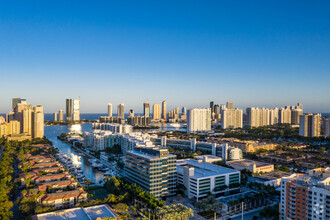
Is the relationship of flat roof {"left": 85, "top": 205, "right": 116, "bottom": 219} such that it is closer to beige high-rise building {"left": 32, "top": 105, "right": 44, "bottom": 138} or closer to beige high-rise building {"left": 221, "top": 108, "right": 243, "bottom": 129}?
beige high-rise building {"left": 32, "top": 105, "right": 44, "bottom": 138}

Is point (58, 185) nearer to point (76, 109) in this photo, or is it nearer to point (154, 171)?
point (154, 171)

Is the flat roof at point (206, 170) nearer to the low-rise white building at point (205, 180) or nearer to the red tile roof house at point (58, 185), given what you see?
the low-rise white building at point (205, 180)

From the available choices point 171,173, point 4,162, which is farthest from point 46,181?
point 171,173

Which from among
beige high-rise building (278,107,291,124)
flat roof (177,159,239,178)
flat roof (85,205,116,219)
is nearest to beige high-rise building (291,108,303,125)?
beige high-rise building (278,107,291,124)

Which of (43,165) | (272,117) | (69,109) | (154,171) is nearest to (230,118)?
(272,117)

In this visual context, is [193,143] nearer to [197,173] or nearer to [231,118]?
[197,173]

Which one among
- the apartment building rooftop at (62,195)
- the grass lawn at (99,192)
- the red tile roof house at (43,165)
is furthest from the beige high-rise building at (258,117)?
the apartment building rooftop at (62,195)
